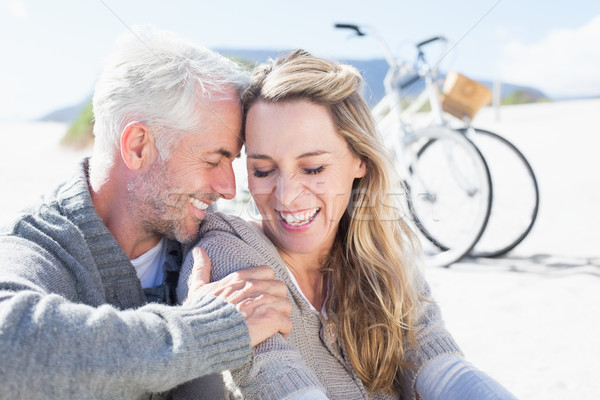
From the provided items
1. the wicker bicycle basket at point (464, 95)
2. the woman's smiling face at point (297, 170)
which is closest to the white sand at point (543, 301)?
the woman's smiling face at point (297, 170)

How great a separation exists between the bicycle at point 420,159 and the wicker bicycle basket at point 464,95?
0.10m

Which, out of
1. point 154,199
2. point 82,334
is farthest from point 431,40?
point 82,334

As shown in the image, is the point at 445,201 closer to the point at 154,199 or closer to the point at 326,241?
the point at 326,241

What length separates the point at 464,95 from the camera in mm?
4133

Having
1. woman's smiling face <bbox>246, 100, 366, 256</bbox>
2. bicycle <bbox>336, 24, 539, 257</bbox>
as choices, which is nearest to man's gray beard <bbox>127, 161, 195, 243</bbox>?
woman's smiling face <bbox>246, 100, 366, 256</bbox>

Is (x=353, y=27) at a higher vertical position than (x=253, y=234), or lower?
higher

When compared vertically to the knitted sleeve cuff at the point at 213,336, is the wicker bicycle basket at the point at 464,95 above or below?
above

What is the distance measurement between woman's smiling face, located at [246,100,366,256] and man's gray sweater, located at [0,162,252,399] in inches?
18.4

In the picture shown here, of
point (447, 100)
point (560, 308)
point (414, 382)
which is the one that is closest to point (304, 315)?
point (414, 382)

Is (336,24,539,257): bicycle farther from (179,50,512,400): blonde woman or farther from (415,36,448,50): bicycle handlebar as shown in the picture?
(179,50,512,400): blonde woman

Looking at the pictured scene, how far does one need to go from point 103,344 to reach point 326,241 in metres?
0.96

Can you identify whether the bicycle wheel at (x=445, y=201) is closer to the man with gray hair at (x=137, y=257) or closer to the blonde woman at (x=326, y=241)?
the blonde woman at (x=326, y=241)

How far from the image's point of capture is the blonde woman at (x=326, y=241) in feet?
5.63

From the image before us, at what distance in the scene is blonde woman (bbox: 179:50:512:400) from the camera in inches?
67.6
